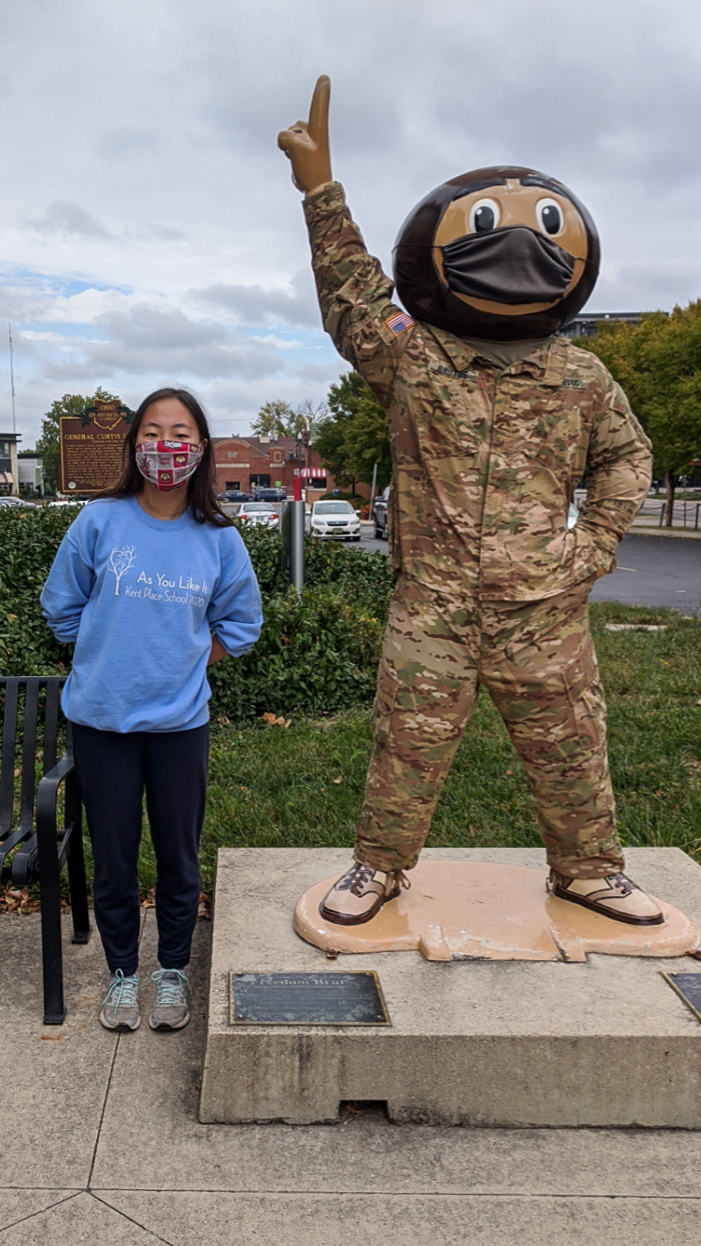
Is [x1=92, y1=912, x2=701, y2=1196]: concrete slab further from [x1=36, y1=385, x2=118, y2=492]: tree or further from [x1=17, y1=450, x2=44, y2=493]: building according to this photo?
[x1=17, y1=450, x2=44, y2=493]: building

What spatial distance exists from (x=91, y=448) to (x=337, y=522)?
14489 millimetres

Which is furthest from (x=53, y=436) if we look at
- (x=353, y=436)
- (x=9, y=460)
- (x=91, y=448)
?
(x=91, y=448)

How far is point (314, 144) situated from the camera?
102 inches

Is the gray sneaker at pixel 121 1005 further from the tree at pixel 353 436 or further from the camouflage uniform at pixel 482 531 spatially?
the tree at pixel 353 436

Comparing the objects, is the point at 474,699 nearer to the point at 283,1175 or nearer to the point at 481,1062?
the point at 481,1062

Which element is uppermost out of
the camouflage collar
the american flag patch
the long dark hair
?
the american flag patch

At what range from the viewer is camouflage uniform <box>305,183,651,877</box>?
2.52m

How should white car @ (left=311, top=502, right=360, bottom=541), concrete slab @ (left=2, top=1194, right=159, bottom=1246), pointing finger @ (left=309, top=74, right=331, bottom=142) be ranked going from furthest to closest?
white car @ (left=311, top=502, right=360, bottom=541)
pointing finger @ (left=309, top=74, right=331, bottom=142)
concrete slab @ (left=2, top=1194, right=159, bottom=1246)

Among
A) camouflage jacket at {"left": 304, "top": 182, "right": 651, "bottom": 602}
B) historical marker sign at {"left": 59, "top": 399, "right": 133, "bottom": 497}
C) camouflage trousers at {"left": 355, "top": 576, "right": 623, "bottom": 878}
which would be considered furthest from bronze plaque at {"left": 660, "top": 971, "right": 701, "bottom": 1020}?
historical marker sign at {"left": 59, "top": 399, "right": 133, "bottom": 497}

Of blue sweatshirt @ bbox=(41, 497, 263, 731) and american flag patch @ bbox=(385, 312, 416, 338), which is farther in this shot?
american flag patch @ bbox=(385, 312, 416, 338)

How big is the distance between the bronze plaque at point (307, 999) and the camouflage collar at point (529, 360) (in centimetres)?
159

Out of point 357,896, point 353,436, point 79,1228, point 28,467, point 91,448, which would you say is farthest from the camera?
point 28,467

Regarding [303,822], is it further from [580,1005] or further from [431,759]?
[580,1005]

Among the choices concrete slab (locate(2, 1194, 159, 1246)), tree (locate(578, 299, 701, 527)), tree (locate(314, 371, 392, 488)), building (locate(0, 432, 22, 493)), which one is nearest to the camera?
concrete slab (locate(2, 1194, 159, 1246))
